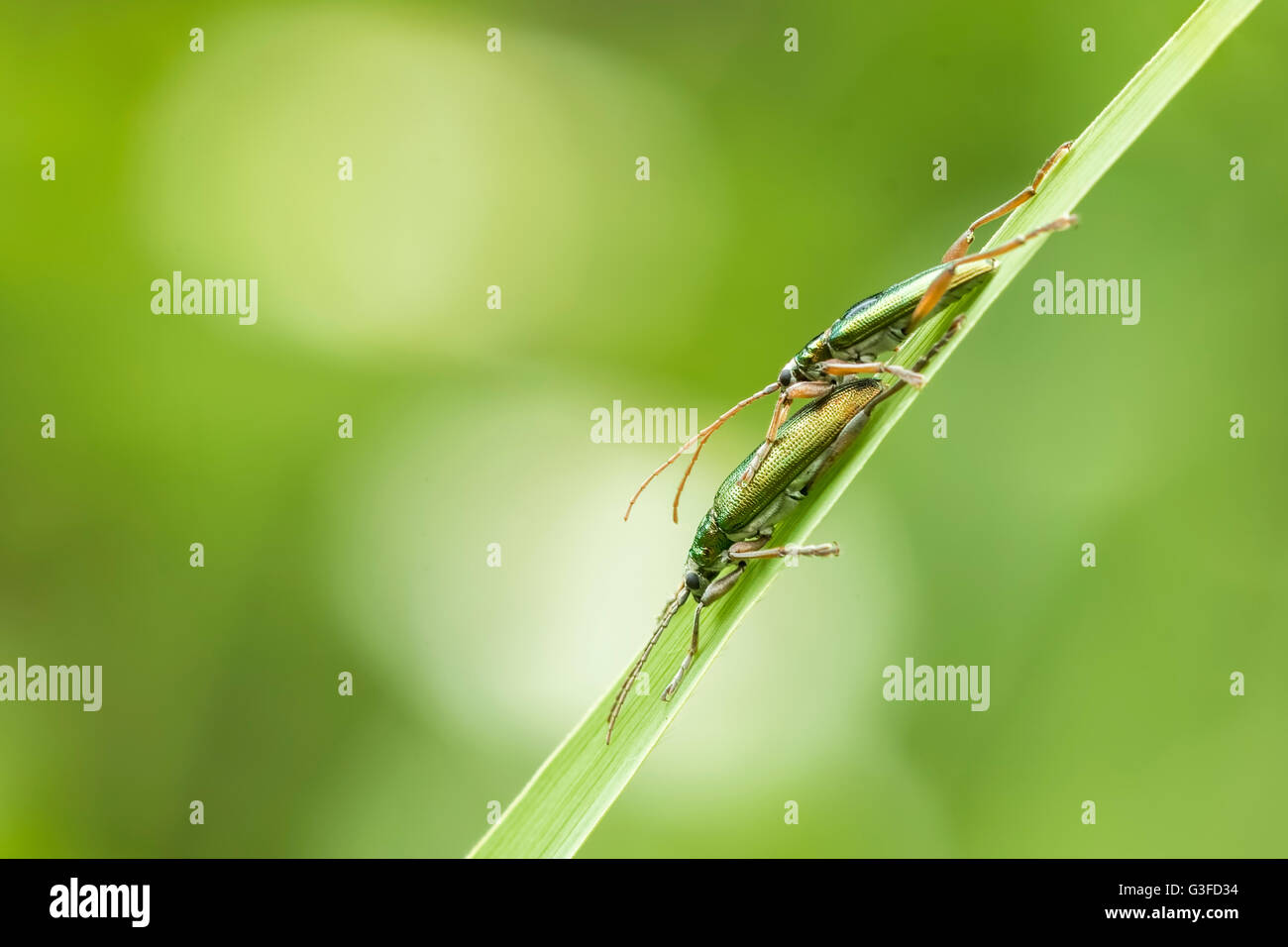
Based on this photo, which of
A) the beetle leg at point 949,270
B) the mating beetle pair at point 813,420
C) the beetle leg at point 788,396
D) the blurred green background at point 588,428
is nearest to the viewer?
the beetle leg at point 949,270

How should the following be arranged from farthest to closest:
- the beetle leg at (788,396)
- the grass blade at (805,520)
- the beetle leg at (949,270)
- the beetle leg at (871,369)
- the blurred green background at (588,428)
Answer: the blurred green background at (588,428)
the beetle leg at (788,396)
the beetle leg at (871,369)
the beetle leg at (949,270)
the grass blade at (805,520)

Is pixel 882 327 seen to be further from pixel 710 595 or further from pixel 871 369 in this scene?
pixel 710 595

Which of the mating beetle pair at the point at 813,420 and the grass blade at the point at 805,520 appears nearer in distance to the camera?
the grass blade at the point at 805,520

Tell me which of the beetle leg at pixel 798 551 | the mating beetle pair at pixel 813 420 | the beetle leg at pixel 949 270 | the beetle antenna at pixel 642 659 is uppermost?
the beetle leg at pixel 949 270

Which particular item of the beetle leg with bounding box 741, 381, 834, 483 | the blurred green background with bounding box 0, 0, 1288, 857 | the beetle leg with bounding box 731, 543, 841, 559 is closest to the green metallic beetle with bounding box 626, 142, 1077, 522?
the beetle leg with bounding box 741, 381, 834, 483

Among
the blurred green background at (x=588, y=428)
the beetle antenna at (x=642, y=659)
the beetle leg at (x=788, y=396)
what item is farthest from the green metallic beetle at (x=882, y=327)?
Answer: the blurred green background at (x=588, y=428)

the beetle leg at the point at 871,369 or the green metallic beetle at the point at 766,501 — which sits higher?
the beetle leg at the point at 871,369

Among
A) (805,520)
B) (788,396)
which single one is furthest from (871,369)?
(805,520)

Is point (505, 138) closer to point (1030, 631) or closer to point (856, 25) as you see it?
point (856, 25)

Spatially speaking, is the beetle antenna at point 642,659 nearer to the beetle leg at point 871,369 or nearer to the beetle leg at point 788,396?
the beetle leg at point 788,396
